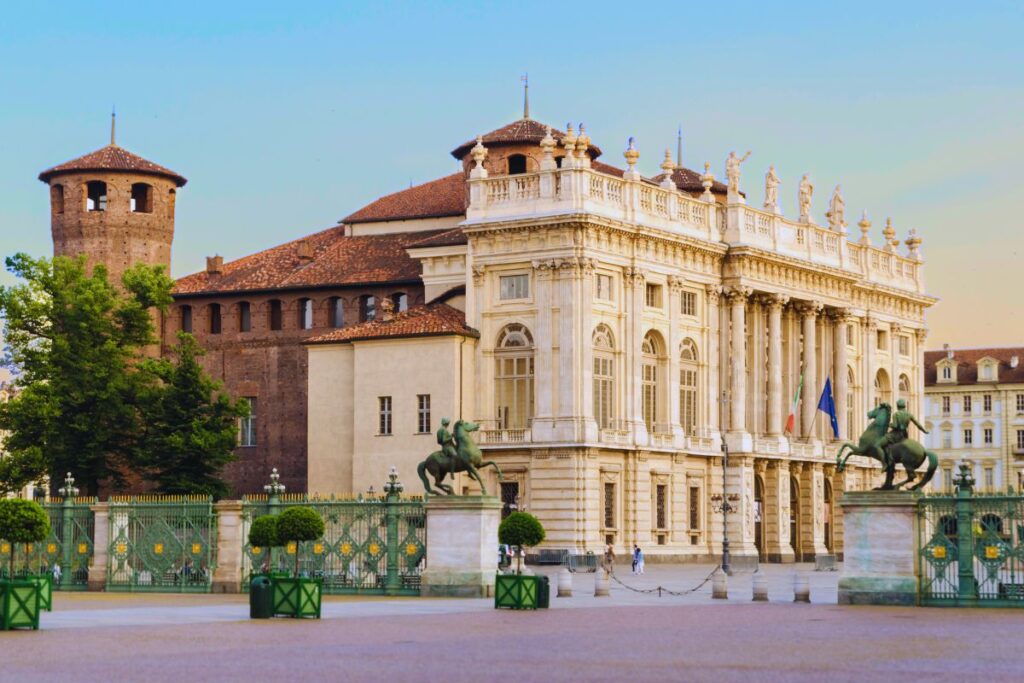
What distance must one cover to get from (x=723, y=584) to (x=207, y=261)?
160 feet

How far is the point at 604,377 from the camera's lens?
7338 cm

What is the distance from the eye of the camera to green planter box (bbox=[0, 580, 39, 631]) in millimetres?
29781

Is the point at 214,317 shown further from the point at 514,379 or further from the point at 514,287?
the point at 514,379

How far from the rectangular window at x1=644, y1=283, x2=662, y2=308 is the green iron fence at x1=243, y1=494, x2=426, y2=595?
31734 millimetres

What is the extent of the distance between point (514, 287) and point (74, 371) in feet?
56.6

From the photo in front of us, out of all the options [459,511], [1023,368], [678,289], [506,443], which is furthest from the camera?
[1023,368]

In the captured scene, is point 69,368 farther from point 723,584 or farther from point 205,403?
point 723,584

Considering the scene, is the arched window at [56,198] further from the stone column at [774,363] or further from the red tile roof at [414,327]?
the stone column at [774,363]

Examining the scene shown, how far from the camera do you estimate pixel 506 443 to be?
72.1 meters

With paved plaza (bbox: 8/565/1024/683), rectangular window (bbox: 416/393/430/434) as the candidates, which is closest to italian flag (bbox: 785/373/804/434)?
rectangular window (bbox: 416/393/430/434)

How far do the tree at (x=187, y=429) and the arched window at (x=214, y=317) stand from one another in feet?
32.6

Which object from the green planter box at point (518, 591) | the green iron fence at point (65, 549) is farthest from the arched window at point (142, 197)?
the green planter box at point (518, 591)

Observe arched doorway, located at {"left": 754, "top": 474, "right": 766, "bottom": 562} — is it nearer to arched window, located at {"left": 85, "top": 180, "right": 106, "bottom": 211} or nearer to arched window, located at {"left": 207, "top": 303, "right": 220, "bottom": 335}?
arched window, located at {"left": 207, "top": 303, "right": 220, "bottom": 335}

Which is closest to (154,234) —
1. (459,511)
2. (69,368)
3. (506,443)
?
(69,368)
